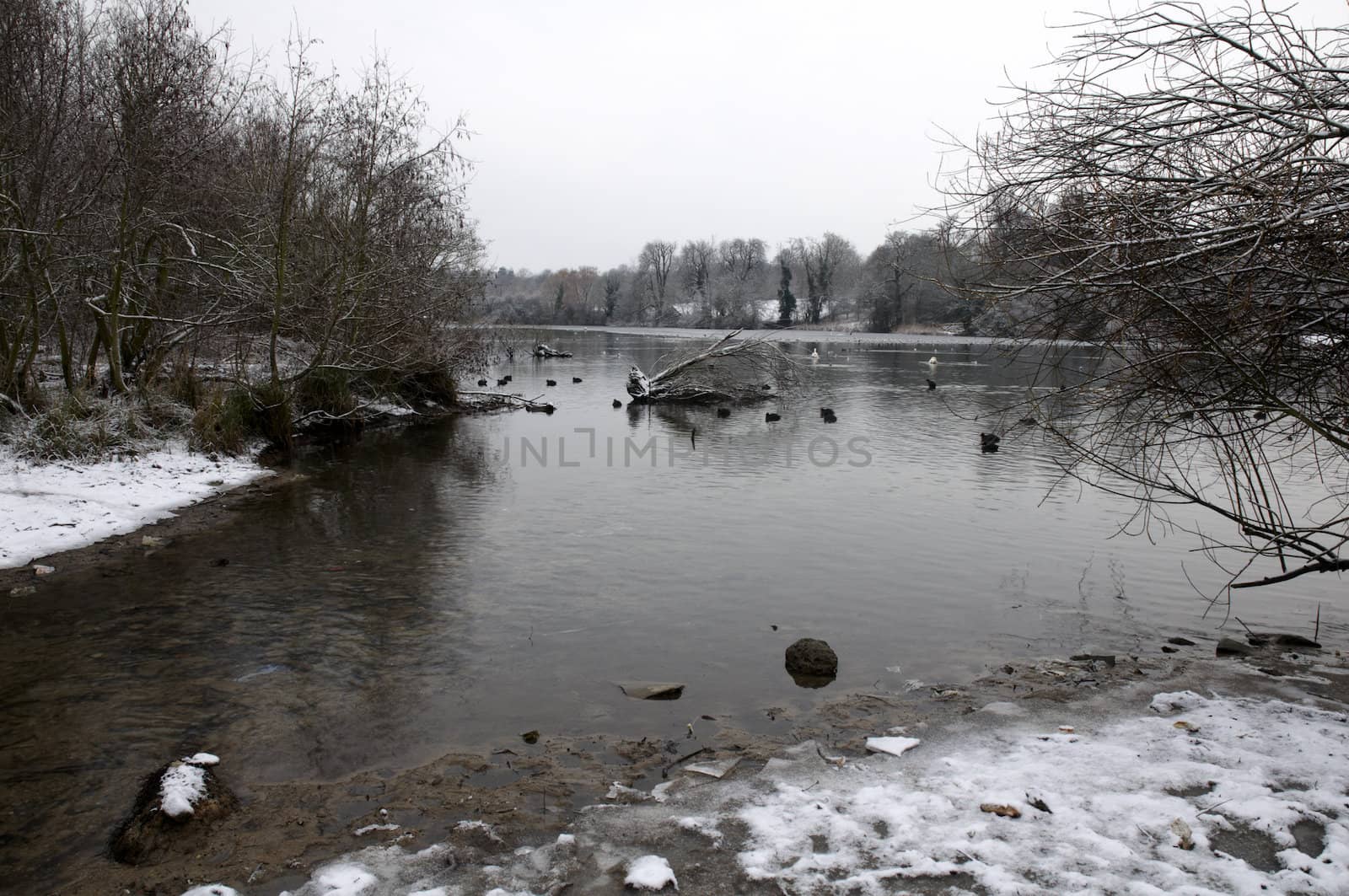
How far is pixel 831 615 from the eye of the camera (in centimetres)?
929

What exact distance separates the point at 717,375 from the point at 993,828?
2735 cm

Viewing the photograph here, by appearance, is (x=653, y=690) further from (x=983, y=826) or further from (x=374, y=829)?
(x=983, y=826)

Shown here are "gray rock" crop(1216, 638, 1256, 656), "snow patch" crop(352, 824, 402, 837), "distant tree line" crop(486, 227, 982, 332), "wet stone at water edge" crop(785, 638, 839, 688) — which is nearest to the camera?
"snow patch" crop(352, 824, 402, 837)

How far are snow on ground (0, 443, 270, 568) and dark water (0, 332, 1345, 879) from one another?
1170 mm

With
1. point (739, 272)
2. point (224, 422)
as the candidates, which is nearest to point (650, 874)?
point (224, 422)

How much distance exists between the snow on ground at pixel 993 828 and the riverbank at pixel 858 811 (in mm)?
15

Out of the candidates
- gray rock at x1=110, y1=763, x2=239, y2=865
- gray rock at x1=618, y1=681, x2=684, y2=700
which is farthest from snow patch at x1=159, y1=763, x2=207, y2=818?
gray rock at x1=618, y1=681, x2=684, y2=700

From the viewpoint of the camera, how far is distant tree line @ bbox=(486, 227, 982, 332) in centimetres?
8669

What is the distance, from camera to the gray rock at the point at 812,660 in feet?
24.8

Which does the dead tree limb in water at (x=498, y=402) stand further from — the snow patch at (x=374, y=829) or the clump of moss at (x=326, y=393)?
the snow patch at (x=374, y=829)

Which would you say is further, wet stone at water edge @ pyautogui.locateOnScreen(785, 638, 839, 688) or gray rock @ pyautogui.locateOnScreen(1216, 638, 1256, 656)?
gray rock @ pyautogui.locateOnScreen(1216, 638, 1256, 656)

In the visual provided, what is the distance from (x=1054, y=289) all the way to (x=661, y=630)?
493 cm

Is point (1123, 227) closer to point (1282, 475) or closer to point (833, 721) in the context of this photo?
point (833, 721)

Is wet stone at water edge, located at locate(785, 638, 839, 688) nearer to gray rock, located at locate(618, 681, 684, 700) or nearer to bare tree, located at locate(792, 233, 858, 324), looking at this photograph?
gray rock, located at locate(618, 681, 684, 700)
